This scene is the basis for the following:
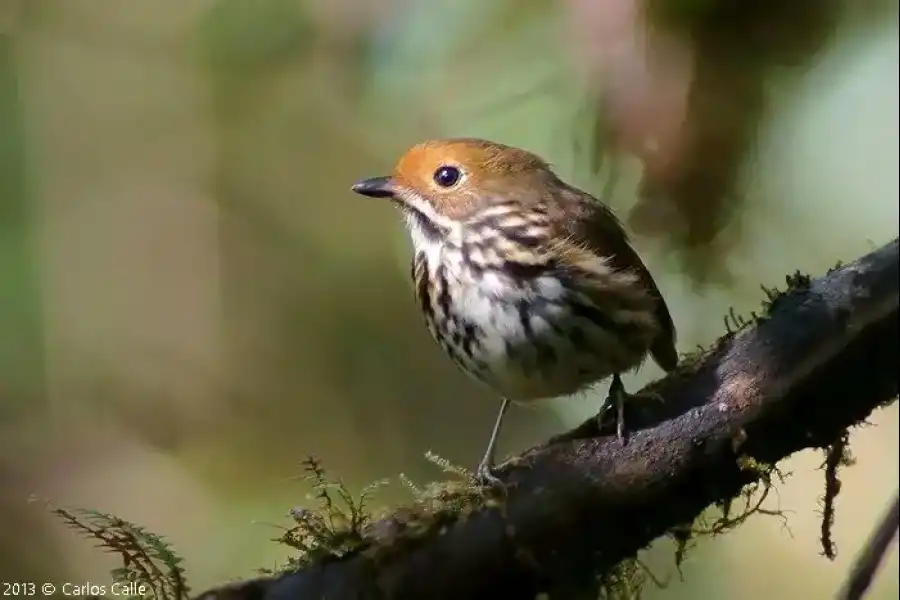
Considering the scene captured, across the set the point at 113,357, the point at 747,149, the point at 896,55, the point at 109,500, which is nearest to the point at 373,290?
the point at 113,357

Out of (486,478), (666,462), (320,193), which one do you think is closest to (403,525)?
(486,478)

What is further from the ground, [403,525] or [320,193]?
[320,193]

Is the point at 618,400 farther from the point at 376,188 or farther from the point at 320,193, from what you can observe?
the point at 320,193

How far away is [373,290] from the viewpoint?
2.23 metres

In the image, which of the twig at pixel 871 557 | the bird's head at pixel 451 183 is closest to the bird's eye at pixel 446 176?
the bird's head at pixel 451 183

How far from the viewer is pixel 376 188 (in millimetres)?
1387

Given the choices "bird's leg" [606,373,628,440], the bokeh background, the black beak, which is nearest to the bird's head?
the black beak

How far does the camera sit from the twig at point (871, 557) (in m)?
1.27

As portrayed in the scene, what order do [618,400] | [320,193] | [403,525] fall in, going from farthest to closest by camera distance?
[320,193] → [618,400] → [403,525]

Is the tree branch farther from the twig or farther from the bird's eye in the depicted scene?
the bird's eye

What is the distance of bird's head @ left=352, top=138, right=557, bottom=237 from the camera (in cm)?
136

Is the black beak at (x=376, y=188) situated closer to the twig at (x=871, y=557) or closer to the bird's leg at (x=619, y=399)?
the bird's leg at (x=619, y=399)

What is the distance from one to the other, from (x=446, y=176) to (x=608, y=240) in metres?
0.26

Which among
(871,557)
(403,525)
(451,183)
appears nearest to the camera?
(403,525)
